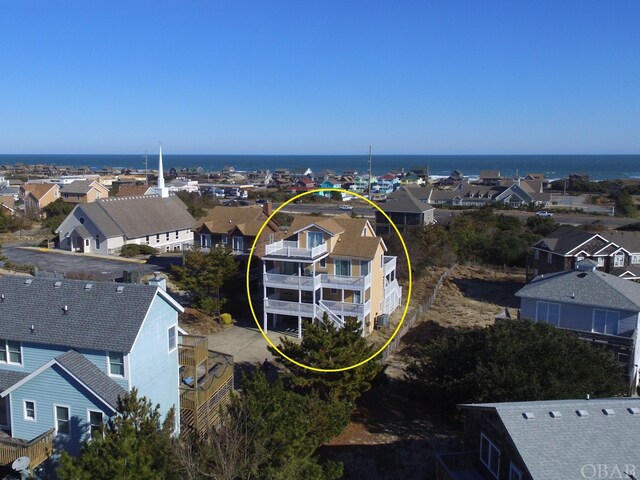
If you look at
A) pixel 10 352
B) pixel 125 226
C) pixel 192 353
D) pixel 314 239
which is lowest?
pixel 192 353

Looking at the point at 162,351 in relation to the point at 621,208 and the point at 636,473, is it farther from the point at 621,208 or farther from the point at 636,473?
the point at 621,208

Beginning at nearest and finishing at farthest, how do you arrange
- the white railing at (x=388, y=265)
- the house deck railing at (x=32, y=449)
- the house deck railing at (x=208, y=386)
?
the house deck railing at (x=32, y=449) < the house deck railing at (x=208, y=386) < the white railing at (x=388, y=265)

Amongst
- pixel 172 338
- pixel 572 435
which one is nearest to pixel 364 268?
pixel 172 338

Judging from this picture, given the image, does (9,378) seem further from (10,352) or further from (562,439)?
(562,439)

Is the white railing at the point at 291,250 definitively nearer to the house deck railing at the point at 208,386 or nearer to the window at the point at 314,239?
the window at the point at 314,239

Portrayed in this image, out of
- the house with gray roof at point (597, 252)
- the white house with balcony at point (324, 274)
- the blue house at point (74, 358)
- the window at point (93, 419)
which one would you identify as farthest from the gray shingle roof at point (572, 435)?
the house with gray roof at point (597, 252)
